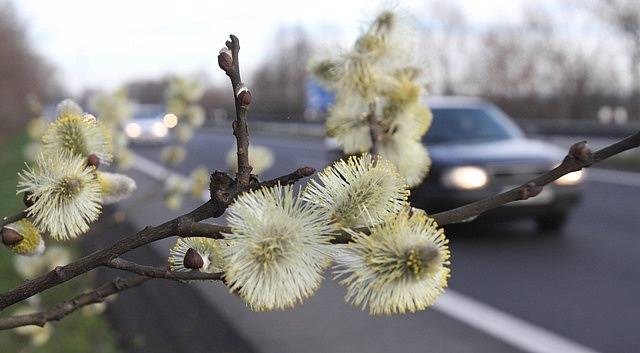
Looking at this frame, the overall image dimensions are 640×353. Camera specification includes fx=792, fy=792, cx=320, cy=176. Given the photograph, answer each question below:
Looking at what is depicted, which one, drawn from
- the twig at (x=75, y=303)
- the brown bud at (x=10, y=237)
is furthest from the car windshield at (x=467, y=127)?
the brown bud at (x=10, y=237)

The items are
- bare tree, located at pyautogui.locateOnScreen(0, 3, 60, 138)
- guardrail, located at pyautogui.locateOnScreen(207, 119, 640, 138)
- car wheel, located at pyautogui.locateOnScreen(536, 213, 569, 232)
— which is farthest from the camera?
bare tree, located at pyautogui.locateOnScreen(0, 3, 60, 138)

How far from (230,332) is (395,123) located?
3744mm

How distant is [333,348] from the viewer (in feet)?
16.6

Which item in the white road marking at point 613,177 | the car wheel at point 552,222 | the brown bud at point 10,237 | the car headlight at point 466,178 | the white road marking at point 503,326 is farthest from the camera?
the white road marking at point 613,177

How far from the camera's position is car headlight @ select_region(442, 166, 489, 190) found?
332 inches

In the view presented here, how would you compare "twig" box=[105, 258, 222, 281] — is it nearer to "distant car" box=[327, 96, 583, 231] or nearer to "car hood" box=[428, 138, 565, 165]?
"distant car" box=[327, 96, 583, 231]

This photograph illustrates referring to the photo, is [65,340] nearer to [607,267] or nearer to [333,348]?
[333,348]

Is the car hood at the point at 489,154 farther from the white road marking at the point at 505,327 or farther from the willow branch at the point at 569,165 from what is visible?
the willow branch at the point at 569,165

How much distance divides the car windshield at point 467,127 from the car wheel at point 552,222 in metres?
1.03

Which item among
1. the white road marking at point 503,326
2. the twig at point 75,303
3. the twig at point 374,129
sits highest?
the twig at point 374,129

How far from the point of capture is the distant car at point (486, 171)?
8445 millimetres

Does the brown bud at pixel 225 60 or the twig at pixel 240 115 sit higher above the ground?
the brown bud at pixel 225 60

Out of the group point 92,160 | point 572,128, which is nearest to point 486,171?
point 92,160

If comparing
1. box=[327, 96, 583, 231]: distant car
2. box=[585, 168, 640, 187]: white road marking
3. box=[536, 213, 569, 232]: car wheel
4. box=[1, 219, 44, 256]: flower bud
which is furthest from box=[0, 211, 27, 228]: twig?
Answer: box=[585, 168, 640, 187]: white road marking
